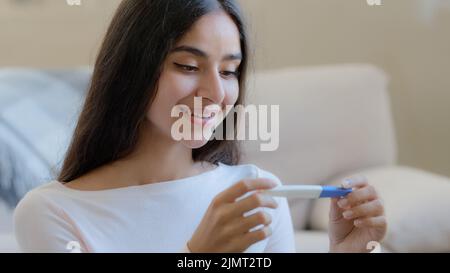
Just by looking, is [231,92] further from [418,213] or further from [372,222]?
[418,213]

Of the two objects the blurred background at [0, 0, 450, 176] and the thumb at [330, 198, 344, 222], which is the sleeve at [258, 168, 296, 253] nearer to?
the thumb at [330, 198, 344, 222]

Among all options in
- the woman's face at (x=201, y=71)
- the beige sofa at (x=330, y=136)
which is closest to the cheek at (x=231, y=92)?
the woman's face at (x=201, y=71)

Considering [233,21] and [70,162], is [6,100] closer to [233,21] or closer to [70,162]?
[70,162]

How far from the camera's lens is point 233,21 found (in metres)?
0.69

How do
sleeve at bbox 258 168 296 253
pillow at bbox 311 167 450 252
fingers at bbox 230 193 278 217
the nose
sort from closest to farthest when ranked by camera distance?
fingers at bbox 230 193 278 217, the nose, sleeve at bbox 258 168 296 253, pillow at bbox 311 167 450 252

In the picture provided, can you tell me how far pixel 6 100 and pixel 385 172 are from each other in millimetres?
842

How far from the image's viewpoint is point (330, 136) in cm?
148

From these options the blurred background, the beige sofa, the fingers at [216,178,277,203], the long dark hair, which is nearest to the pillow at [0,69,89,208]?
the blurred background

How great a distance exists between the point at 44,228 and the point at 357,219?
0.32 meters

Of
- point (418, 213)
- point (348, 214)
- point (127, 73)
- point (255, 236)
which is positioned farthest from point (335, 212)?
point (418, 213)

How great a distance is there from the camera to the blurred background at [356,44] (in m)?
1.37

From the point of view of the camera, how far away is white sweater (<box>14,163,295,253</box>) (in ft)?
2.24

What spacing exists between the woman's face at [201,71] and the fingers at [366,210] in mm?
162

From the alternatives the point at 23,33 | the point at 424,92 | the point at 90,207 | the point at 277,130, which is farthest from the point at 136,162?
the point at 424,92
